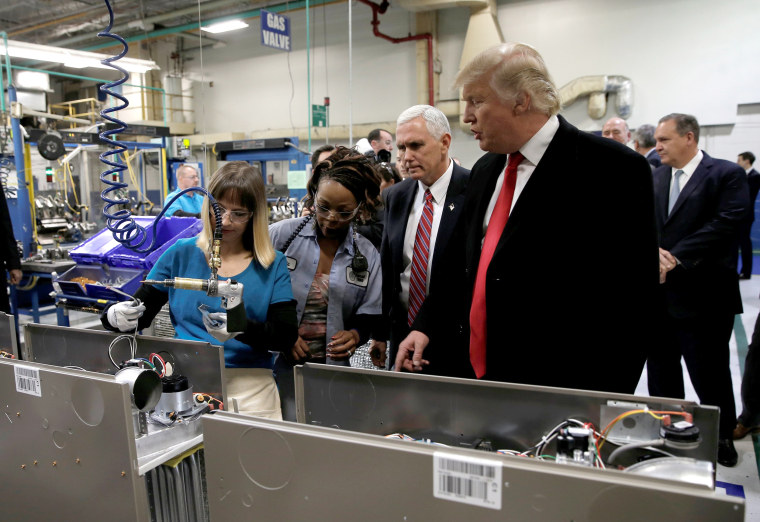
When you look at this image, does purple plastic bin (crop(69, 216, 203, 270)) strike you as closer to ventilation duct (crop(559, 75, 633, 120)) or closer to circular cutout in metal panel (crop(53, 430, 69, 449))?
circular cutout in metal panel (crop(53, 430, 69, 449))

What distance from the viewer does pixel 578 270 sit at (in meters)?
1.20

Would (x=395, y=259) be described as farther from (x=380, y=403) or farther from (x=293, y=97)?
(x=293, y=97)

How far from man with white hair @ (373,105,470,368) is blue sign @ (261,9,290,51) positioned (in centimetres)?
378

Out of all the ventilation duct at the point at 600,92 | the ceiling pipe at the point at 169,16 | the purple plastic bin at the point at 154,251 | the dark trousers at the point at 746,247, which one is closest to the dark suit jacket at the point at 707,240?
the purple plastic bin at the point at 154,251

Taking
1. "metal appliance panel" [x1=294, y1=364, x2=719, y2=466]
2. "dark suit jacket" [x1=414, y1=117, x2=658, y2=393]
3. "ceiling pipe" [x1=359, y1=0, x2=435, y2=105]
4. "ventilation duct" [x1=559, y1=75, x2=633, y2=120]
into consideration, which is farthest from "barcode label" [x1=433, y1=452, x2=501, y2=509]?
"ceiling pipe" [x1=359, y1=0, x2=435, y2=105]

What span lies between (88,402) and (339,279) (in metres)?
0.84

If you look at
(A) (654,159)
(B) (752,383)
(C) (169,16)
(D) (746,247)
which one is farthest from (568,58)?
(C) (169,16)

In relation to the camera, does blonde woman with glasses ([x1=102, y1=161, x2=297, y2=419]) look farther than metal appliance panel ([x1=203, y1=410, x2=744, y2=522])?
Yes

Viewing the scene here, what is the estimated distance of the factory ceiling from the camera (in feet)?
28.2

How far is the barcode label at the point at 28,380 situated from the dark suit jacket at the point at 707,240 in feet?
7.92

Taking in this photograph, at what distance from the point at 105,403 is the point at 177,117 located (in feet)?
36.3

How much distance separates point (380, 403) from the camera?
1.02 meters

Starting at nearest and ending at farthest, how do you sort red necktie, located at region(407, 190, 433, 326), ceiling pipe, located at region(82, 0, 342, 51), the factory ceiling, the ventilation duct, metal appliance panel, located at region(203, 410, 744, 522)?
metal appliance panel, located at region(203, 410, 744, 522)
red necktie, located at region(407, 190, 433, 326)
the ventilation duct
ceiling pipe, located at region(82, 0, 342, 51)
the factory ceiling

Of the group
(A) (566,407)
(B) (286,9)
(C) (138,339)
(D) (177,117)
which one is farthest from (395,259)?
(D) (177,117)
